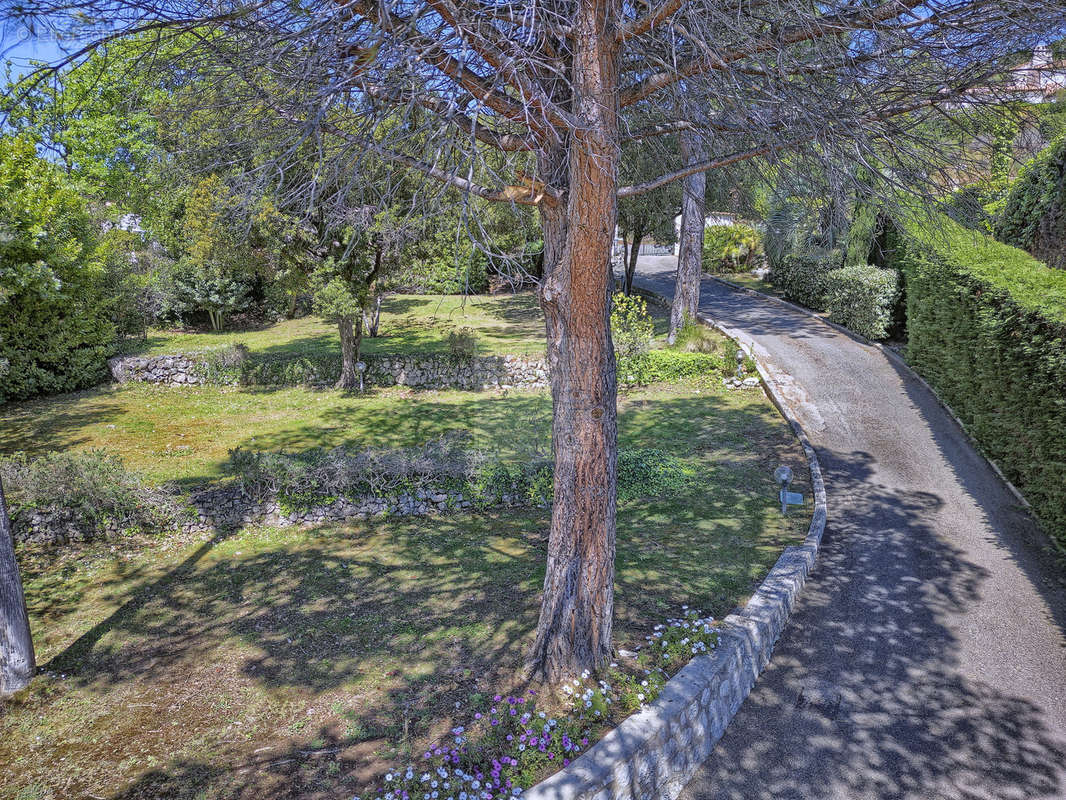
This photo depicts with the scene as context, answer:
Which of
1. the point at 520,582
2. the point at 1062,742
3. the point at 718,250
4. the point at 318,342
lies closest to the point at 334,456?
the point at 520,582

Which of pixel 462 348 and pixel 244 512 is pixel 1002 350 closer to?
pixel 244 512

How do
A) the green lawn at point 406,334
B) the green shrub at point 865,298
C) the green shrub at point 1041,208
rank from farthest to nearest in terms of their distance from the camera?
1. the green lawn at point 406,334
2. the green shrub at point 865,298
3. the green shrub at point 1041,208

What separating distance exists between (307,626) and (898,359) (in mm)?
14195

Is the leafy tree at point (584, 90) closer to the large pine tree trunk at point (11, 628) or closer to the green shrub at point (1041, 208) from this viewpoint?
the large pine tree trunk at point (11, 628)

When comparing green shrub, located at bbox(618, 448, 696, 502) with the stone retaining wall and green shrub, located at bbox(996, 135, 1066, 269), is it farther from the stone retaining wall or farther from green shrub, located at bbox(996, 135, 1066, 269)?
green shrub, located at bbox(996, 135, 1066, 269)

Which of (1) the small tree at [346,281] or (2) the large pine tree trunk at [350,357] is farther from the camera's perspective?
(2) the large pine tree trunk at [350,357]

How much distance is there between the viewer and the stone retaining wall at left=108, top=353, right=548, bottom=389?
1633cm

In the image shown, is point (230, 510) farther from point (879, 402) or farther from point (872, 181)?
point (879, 402)

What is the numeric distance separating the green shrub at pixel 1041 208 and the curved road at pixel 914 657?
5304 mm

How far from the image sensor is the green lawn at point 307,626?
4410mm

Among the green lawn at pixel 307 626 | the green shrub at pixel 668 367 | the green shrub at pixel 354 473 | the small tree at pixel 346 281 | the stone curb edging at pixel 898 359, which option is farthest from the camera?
the green shrub at pixel 668 367

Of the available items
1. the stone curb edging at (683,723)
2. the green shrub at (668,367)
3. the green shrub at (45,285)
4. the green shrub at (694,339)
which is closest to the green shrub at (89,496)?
the green shrub at (45,285)

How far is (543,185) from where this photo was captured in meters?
4.48

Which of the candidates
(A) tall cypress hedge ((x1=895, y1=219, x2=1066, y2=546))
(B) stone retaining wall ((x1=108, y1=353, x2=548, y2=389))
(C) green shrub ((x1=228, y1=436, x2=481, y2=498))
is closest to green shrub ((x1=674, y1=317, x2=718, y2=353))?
(B) stone retaining wall ((x1=108, y1=353, x2=548, y2=389))
